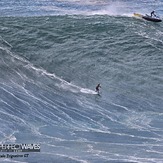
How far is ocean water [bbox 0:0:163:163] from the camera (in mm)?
55594

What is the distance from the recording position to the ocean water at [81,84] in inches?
2189

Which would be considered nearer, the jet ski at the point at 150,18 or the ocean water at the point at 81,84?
the ocean water at the point at 81,84

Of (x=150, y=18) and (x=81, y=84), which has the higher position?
(x=150, y=18)

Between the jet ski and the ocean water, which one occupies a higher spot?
the jet ski

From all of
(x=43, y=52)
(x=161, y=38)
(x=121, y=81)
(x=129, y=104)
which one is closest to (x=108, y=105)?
(x=129, y=104)

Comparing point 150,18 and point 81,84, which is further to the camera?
point 150,18

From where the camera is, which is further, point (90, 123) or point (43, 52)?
point (43, 52)

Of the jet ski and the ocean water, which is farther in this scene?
the jet ski

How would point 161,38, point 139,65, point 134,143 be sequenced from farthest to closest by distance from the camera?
point 161,38
point 139,65
point 134,143

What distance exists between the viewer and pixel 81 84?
73250mm

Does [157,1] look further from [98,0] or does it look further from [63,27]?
[63,27]

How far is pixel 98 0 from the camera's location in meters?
125

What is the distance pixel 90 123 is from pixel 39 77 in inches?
719

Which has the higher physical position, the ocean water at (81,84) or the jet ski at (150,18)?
the jet ski at (150,18)
